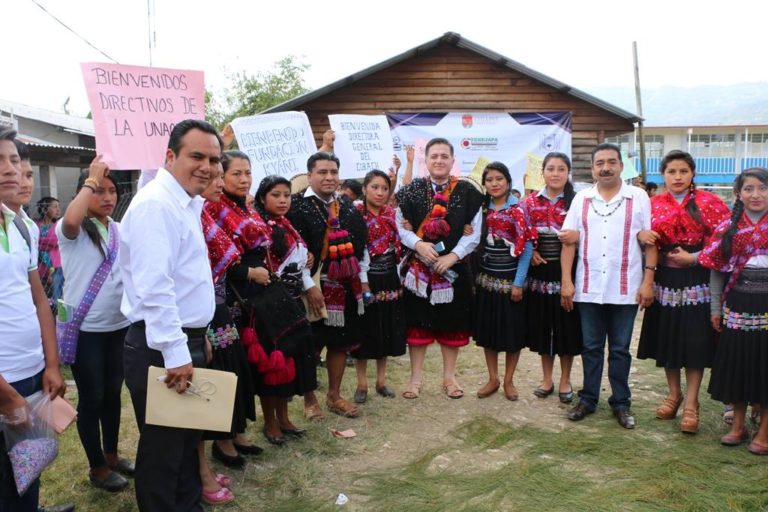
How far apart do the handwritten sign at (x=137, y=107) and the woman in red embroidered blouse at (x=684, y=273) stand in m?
3.24

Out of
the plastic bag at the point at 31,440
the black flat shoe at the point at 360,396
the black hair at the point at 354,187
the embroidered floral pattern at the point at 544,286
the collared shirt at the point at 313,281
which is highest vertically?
the black hair at the point at 354,187

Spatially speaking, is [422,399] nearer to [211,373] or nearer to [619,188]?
[619,188]

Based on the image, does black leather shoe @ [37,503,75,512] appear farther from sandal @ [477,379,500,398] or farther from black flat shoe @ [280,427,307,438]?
sandal @ [477,379,500,398]

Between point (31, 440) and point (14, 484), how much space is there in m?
0.20

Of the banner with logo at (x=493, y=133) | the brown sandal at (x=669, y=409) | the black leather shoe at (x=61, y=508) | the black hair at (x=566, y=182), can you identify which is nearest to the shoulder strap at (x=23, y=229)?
the black leather shoe at (x=61, y=508)

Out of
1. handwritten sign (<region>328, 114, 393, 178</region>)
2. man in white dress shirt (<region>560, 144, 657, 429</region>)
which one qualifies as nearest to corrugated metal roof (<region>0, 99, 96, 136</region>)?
handwritten sign (<region>328, 114, 393, 178</region>)

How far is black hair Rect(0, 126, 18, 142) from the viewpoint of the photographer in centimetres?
234

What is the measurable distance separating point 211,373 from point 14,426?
0.75m

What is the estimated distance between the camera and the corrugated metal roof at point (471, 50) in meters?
9.99

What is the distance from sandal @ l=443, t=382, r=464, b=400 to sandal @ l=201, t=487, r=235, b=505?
7.08ft

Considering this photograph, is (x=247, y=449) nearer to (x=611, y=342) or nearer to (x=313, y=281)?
(x=313, y=281)

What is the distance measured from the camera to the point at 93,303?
310 cm

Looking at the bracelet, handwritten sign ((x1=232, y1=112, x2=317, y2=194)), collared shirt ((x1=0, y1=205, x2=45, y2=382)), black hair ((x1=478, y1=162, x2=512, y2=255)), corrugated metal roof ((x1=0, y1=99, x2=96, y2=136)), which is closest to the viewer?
collared shirt ((x1=0, y1=205, x2=45, y2=382))

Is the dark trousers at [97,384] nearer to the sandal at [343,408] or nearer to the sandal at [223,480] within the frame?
the sandal at [223,480]
